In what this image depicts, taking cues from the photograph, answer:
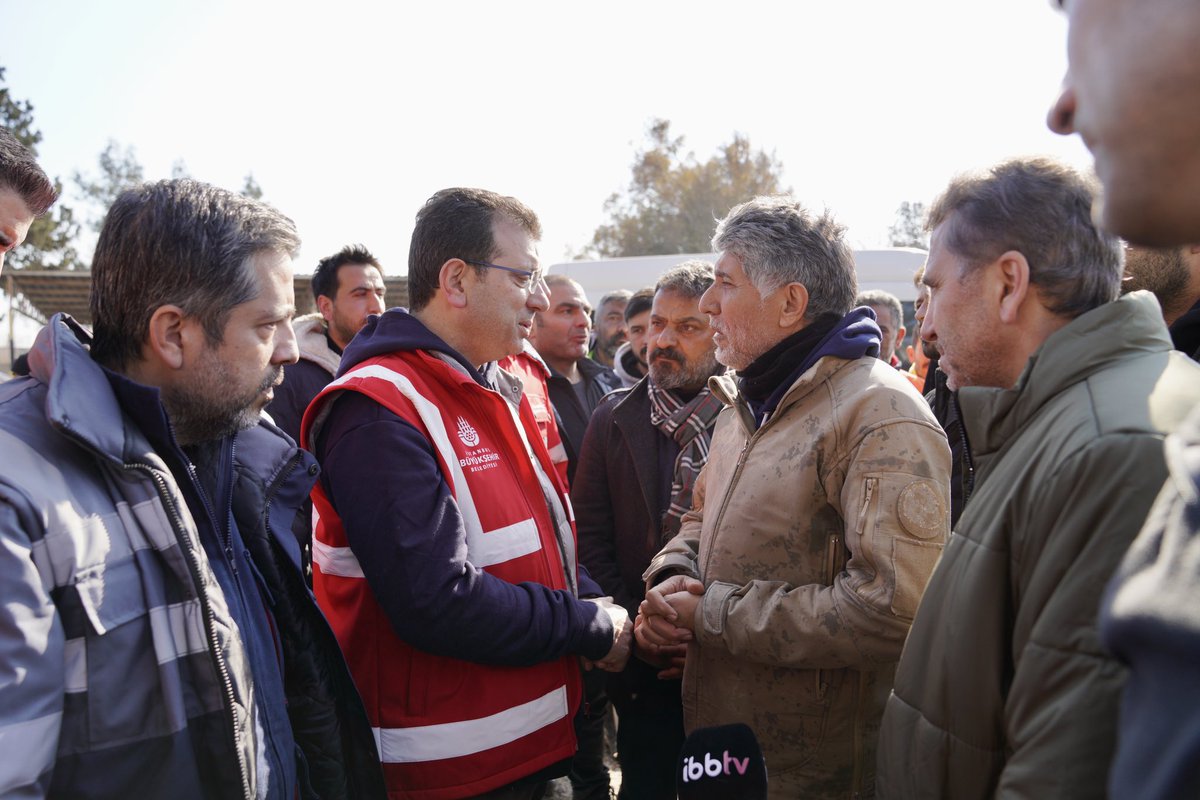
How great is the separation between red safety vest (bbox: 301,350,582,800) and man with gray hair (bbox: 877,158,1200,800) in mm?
1054

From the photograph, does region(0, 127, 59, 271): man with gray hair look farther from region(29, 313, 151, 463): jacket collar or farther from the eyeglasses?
the eyeglasses

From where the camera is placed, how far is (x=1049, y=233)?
1623mm

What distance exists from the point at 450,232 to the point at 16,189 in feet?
3.81

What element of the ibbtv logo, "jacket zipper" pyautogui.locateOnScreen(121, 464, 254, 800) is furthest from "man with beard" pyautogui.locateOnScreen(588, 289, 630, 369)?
"jacket zipper" pyautogui.locateOnScreen(121, 464, 254, 800)

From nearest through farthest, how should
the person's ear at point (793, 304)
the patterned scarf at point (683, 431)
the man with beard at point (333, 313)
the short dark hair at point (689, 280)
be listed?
1. the person's ear at point (793, 304)
2. the patterned scarf at point (683, 431)
3. the short dark hair at point (689, 280)
4. the man with beard at point (333, 313)

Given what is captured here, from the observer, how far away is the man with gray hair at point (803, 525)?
82.4 inches

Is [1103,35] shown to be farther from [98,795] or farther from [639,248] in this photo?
[639,248]

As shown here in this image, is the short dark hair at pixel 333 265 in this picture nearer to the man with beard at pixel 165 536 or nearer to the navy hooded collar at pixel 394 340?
the navy hooded collar at pixel 394 340

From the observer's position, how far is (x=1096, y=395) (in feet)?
4.33

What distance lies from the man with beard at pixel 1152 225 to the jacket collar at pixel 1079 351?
1.80 ft

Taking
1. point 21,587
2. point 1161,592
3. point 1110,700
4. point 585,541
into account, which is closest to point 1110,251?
point 1110,700

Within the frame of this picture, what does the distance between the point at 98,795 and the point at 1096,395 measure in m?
1.79

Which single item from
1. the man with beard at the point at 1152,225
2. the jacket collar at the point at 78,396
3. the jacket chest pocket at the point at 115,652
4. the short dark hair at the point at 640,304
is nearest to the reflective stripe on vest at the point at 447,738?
the jacket chest pocket at the point at 115,652

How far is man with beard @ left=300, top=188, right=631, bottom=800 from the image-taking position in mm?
2092
